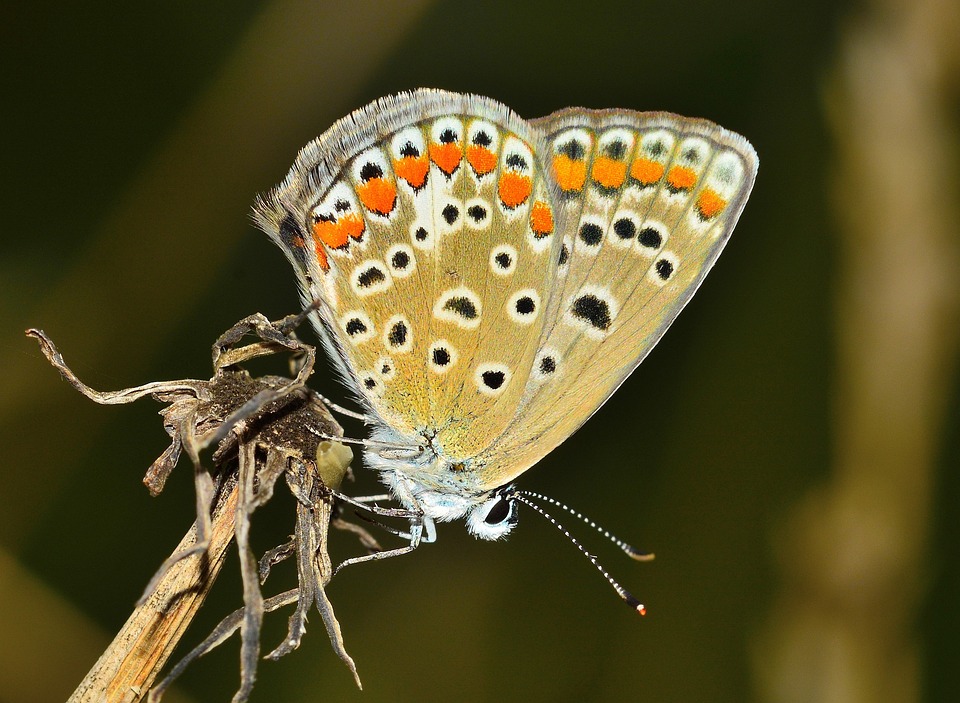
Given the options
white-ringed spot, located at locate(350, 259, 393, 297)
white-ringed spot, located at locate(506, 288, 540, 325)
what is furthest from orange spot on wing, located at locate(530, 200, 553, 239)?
white-ringed spot, located at locate(350, 259, 393, 297)

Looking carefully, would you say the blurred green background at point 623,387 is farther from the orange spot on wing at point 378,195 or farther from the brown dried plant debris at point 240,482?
the brown dried plant debris at point 240,482

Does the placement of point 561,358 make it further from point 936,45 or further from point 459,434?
point 936,45

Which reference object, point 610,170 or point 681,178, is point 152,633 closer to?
point 610,170

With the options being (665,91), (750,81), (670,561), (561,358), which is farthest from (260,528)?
(750,81)

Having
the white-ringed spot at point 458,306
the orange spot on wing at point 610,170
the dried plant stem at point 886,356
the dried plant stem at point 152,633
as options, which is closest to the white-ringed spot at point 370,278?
the white-ringed spot at point 458,306

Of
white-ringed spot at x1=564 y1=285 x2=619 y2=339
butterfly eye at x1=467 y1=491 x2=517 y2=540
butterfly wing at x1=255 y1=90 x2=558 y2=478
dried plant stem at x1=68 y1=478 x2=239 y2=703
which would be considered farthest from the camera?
butterfly eye at x1=467 y1=491 x2=517 y2=540

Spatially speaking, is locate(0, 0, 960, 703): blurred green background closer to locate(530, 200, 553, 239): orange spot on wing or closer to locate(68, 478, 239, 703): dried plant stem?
locate(530, 200, 553, 239): orange spot on wing
